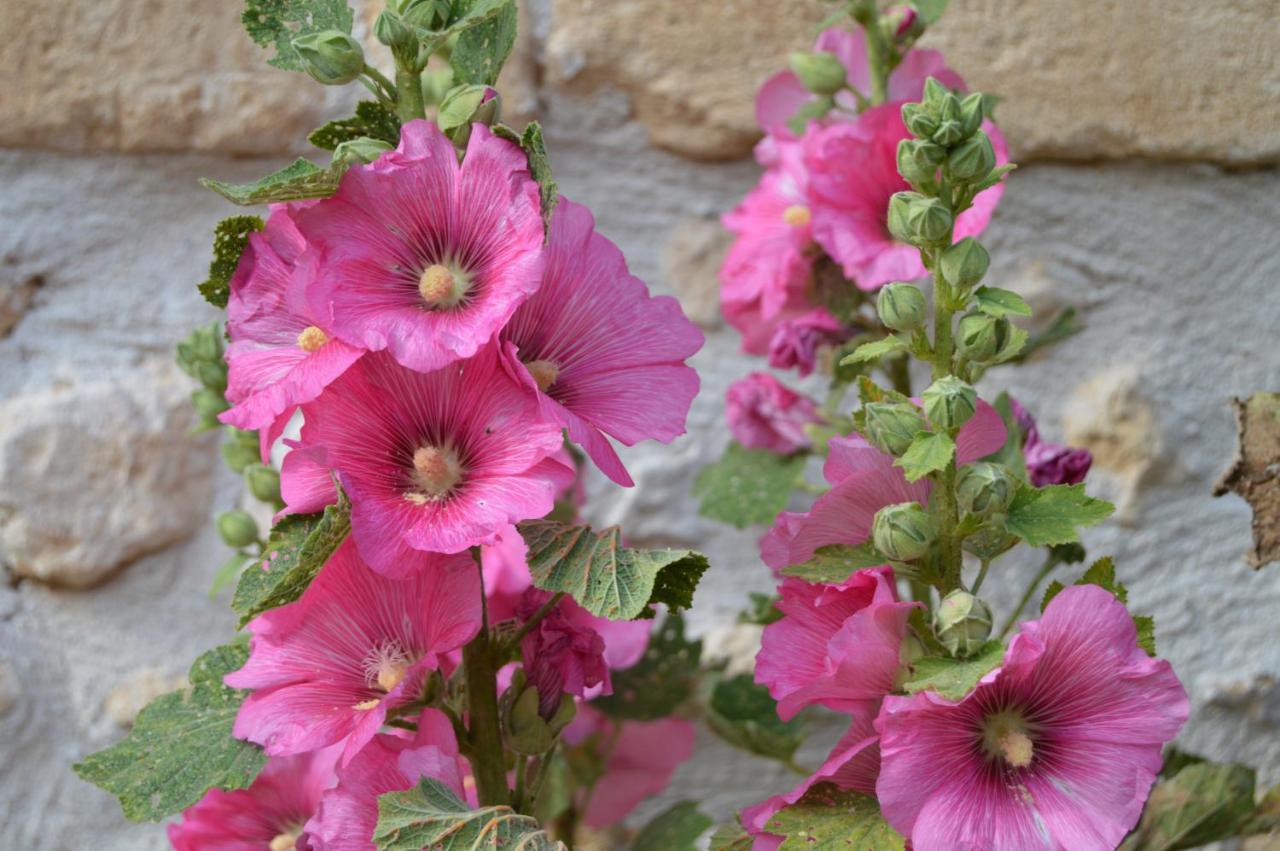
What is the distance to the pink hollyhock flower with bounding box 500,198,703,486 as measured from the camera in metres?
0.57

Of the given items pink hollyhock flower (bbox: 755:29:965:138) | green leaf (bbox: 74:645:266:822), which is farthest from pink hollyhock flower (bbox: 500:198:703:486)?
pink hollyhock flower (bbox: 755:29:965:138)

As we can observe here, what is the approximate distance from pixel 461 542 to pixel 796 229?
41cm

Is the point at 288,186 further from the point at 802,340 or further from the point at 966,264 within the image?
the point at 802,340

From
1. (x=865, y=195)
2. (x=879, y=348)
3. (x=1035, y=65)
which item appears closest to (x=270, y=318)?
(x=879, y=348)

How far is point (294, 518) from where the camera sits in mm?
543

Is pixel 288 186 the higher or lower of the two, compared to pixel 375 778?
higher

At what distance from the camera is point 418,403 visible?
1.83 feet

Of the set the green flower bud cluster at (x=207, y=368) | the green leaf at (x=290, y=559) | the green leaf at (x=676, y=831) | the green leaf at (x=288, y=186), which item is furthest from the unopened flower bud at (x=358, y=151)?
the green leaf at (x=676, y=831)

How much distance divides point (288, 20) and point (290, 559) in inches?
9.2

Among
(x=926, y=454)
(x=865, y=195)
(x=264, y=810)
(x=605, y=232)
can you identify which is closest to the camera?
(x=926, y=454)

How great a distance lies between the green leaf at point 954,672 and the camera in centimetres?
50

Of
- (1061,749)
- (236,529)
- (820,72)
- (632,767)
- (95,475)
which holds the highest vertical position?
(820,72)

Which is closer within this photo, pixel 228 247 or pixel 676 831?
pixel 228 247

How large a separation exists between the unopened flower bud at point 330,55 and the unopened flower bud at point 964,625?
0.32 metres
